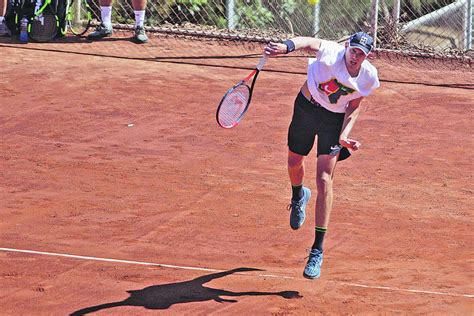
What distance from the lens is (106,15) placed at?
14.6 m

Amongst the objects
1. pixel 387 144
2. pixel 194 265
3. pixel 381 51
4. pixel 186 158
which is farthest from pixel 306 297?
pixel 381 51

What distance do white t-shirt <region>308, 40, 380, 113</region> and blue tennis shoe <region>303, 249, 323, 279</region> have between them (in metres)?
1.14

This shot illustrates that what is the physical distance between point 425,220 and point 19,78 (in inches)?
223

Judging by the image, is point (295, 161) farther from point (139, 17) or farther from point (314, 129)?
point (139, 17)

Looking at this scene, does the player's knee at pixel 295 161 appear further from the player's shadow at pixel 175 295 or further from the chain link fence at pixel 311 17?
the chain link fence at pixel 311 17

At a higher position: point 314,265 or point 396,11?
point 396,11

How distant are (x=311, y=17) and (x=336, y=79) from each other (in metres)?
7.97

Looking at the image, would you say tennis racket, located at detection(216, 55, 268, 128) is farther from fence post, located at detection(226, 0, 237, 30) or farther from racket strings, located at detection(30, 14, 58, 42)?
fence post, located at detection(226, 0, 237, 30)

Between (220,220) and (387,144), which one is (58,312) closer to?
(220,220)

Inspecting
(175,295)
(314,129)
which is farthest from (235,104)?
(175,295)

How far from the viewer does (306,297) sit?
784cm

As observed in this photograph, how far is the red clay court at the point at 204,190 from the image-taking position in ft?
25.8

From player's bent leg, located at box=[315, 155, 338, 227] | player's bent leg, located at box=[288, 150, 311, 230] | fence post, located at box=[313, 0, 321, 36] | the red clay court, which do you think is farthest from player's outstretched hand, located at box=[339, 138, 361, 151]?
fence post, located at box=[313, 0, 321, 36]

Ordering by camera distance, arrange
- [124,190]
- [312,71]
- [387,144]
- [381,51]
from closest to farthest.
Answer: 1. [312,71]
2. [124,190]
3. [387,144]
4. [381,51]
